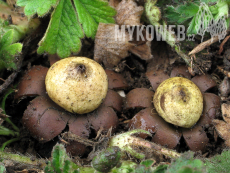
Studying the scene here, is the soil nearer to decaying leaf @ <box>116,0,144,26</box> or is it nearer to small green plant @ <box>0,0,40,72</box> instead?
small green plant @ <box>0,0,40,72</box>

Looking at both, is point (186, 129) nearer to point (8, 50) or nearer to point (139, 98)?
point (139, 98)

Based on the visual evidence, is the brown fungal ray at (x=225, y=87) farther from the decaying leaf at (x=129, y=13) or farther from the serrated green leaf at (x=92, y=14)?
the serrated green leaf at (x=92, y=14)

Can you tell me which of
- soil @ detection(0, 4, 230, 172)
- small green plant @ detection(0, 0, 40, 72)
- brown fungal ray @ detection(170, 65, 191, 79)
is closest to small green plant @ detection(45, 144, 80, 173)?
soil @ detection(0, 4, 230, 172)

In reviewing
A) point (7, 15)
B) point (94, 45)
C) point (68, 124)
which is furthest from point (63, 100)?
point (7, 15)

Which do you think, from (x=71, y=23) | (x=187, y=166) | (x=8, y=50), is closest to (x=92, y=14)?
(x=71, y=23)

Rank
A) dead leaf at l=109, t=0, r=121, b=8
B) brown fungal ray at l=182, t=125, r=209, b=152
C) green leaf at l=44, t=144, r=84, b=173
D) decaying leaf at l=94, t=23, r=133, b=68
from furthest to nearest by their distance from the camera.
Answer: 1. dead leaf at l=109, t=0, r=121, b=8
2. decaying leaf at l=94, t=23, r=133, b=68
3. brown fungal ray at l=182, t=125, r=209, b=152
4. green leaf at l=44, t=144, r=84, b=173

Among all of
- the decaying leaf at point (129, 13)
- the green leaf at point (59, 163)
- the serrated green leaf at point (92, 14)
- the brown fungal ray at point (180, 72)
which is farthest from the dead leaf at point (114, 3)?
the green leaf at point (59, 163)
